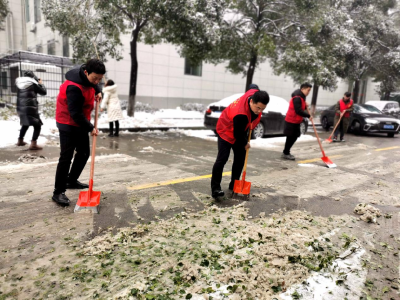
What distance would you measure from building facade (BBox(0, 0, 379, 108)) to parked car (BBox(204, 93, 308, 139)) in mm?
5233

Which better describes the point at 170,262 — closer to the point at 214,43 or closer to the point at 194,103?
the point at 214,43

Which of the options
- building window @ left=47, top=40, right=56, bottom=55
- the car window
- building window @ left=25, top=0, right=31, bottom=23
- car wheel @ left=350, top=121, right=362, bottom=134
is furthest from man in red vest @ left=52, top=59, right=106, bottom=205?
building window @ left=47, top=40, right=56, bottom=55

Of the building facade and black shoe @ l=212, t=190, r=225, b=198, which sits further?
the building facade

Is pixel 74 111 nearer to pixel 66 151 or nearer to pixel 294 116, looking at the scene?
pixel 66 151

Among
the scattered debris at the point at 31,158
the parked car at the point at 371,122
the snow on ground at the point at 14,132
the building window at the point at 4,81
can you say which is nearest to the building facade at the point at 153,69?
the building window at the point at 4,81

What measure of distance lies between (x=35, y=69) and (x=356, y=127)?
1489cm

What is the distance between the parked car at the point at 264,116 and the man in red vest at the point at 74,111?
6.58 meters

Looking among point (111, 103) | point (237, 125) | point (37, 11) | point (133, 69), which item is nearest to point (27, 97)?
point (111, 103)

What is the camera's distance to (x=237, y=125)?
399 centimetres

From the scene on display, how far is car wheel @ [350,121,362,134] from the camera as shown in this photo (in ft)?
Answer: 43.9

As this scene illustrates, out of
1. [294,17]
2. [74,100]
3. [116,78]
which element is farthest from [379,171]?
[116,78]

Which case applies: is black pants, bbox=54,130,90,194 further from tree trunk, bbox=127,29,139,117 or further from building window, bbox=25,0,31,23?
building window, bbox=25,0,31,23

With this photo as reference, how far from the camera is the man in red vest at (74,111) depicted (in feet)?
11.5

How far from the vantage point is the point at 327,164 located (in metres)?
6.77
